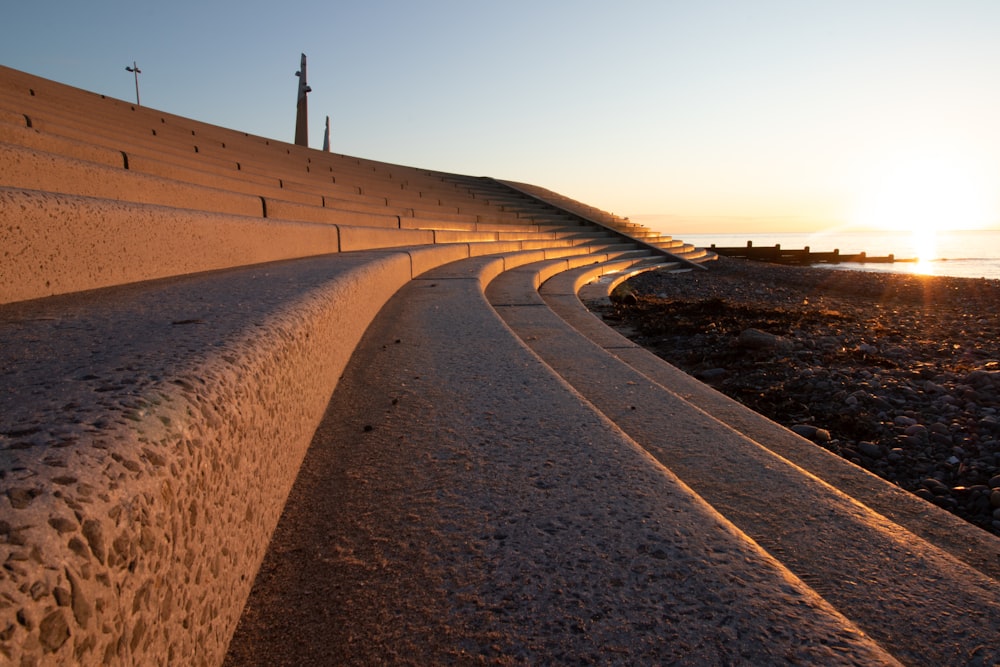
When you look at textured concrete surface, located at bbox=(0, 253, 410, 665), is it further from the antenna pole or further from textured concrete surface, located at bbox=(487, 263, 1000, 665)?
the antenna pole

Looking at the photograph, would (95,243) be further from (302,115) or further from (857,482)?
(302,115)

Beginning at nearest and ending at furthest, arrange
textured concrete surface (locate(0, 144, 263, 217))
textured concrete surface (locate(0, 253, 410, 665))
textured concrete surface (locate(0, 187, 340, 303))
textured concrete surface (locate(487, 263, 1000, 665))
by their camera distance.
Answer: textured concrete surface (locate(0, 253, 410, 665)) → textured concrete surface (locate(487, 263, 1000, 665)) → textured concrete surface (locate(0, 187, 340, 303)) → textured concrete surface (locate(0, 144, 263, 217))

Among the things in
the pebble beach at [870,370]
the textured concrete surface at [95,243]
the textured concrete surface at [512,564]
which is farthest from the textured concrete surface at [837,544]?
the textured concrete surface at [95,243]

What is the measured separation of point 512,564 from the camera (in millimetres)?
1057

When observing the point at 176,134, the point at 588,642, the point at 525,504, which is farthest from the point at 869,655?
the point at 176,134

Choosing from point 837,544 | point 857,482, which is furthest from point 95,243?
point 857,482

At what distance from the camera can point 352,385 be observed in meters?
2.12

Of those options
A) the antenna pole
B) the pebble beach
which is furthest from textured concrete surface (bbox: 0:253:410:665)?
the antenna pole

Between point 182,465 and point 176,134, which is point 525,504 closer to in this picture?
point 182,465

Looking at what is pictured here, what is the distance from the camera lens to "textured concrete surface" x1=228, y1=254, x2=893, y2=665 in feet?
2.92

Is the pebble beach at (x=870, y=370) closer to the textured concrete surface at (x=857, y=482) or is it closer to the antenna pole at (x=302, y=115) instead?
the textured concrete surface at (x=857, y=482)

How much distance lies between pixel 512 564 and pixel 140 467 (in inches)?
25.7

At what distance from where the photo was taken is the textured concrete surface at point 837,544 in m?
1.18

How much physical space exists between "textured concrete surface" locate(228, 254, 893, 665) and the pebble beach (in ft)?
6.46
